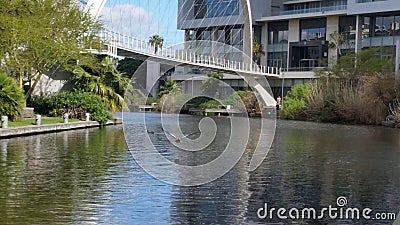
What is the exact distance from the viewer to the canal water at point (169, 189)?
960 cm

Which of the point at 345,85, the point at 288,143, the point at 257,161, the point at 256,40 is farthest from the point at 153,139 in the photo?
the point at 256,40

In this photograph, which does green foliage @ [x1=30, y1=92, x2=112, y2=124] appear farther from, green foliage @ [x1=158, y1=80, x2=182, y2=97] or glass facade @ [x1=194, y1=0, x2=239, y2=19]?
glass facade @ [x1=194, y1=0, x2=239, y2=19]

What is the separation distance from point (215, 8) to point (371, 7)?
2283 centimetres

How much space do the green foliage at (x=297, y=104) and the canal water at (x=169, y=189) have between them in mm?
35879

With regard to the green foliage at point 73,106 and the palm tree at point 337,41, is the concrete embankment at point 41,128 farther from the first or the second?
the palm tree at point 337,41

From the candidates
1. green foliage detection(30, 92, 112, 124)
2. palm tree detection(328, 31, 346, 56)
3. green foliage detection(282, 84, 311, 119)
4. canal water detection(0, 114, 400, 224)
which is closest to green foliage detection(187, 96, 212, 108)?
green foliage detection(282, 84, 311, 119)

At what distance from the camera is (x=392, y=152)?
22.2 metres

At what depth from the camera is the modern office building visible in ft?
242

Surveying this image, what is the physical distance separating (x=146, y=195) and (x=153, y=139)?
49.1ft

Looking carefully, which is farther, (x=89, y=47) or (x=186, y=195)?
(x=89, y=47)

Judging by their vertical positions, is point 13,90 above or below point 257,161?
above

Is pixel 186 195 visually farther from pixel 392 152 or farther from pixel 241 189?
pixel 392 152

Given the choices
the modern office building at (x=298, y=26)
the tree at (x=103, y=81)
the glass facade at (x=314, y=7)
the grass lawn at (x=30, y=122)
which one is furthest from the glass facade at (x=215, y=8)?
the grass lawn at (x=30, y=122)

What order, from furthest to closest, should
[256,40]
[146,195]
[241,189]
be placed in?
[256,40]
[241,189]
[146,195]
